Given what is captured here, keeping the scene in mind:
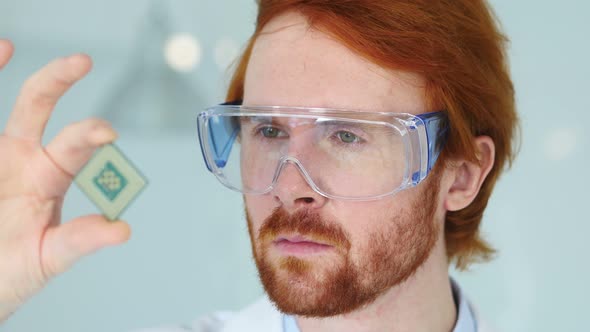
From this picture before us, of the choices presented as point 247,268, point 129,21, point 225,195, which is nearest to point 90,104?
point 129,21

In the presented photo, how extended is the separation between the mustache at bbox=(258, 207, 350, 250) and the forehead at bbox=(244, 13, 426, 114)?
0.34 meters

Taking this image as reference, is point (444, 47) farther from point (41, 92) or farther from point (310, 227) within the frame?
point (41, 92)

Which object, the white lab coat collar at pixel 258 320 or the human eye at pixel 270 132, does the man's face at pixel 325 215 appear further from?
the white lab coat collar at pixel 258 320

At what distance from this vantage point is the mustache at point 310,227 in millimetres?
2174

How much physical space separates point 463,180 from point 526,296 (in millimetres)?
1413

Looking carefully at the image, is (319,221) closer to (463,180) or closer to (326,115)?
(326,115)

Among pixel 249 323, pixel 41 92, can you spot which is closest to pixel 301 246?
pixel 249 323

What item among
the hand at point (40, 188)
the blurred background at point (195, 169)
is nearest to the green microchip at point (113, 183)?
the hand at point (40, 188)

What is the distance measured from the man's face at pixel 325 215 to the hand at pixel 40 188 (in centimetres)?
50

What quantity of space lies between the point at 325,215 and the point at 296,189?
4.7 inches

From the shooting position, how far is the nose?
218 centimetres

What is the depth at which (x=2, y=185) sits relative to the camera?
2062mm

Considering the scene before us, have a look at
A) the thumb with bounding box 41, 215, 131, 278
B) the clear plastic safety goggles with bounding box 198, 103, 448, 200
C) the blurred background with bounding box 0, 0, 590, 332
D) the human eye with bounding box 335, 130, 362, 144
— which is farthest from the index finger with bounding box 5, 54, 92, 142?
the blurred background with bounding box 0, 0, 590, 332

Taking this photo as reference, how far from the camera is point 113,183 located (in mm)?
1990
